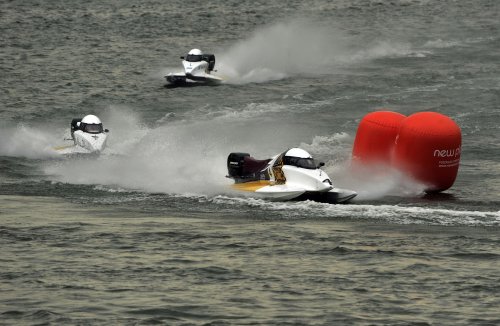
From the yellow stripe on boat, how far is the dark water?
1.32 ft

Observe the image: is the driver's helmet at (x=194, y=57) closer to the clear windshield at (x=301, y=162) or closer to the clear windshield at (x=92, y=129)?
the clear windshield at (x=92, y=129)

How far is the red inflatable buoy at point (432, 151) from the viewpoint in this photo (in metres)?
29.8

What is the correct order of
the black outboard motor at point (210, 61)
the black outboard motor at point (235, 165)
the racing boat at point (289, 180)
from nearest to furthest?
the racing boat at point (289, 180) < the black outboard motor at point (235, 165) < the black outboard motor at point (210, 61)

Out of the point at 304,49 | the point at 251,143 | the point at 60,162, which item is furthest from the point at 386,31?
the point at 60,162

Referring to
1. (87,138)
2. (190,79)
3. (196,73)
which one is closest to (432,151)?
Answer: (87,138)

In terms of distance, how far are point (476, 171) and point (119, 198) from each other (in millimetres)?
10562

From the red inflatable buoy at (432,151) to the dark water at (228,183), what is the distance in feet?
1.52

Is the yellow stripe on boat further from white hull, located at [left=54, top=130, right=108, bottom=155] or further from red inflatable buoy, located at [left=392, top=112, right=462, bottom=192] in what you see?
white hull, located at [left=54, top=130, right=108, bottom=155]

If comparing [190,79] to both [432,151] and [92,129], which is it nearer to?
[92,129]

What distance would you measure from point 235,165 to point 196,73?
19610 millimetres

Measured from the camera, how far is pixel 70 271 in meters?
21.6

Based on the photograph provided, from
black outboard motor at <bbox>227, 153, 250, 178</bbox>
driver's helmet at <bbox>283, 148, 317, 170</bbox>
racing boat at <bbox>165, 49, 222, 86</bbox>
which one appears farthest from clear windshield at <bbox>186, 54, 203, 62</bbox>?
driver's helmet at <bbox>283, 148, 317, 170</bbox>

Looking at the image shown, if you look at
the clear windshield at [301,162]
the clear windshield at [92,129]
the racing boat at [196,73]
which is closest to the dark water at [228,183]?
the racing boat at [196,73]

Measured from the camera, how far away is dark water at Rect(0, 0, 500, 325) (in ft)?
65.6
